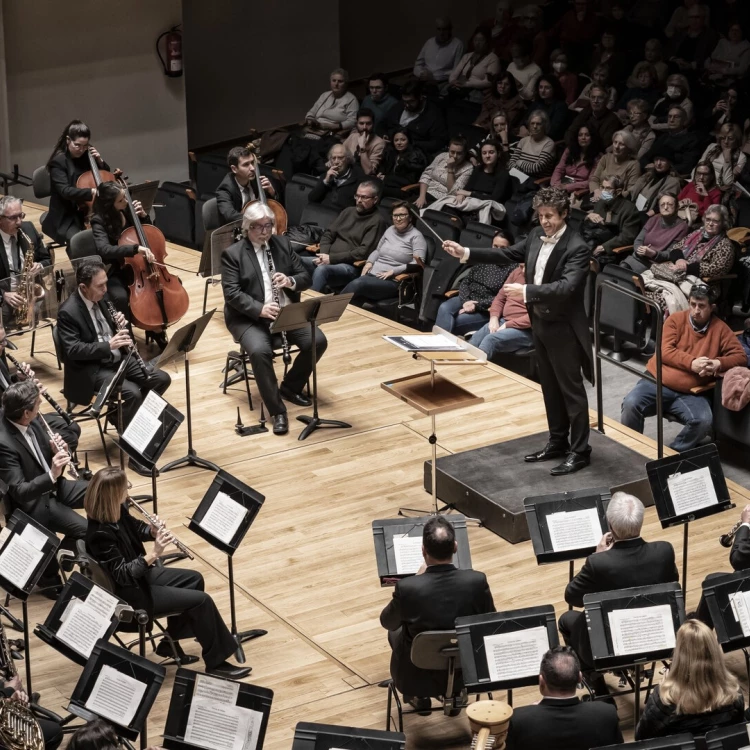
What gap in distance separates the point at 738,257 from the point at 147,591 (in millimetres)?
4871

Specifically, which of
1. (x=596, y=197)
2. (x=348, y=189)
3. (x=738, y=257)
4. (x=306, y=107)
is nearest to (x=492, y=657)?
(x=738, y=257)

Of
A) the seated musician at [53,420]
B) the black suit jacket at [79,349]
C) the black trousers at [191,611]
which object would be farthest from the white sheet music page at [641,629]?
the black suit jacket at [79,349]

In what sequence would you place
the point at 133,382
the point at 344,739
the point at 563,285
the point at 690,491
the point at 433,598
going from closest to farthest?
the point at 344,739 < the point at 433,598 < the point at 690,491 < the point at 563,285 < the point at 133,382

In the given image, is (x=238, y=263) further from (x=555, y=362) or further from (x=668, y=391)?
(x=668, y=391)

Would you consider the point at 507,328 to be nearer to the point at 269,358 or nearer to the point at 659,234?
the point at 659,234

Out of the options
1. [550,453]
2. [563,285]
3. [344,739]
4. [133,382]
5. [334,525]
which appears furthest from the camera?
[133,382]

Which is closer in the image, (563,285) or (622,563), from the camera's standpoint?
(622,563)

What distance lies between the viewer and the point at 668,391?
24.5ft

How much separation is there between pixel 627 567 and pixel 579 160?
622 centimetres

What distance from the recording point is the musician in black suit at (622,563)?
4770 millimetres

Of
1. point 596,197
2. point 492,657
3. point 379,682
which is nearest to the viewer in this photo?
point 492,657

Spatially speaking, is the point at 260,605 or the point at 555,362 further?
the point at 555,362

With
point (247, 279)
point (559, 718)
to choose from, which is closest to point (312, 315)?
point (247, 279)

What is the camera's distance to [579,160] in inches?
412
